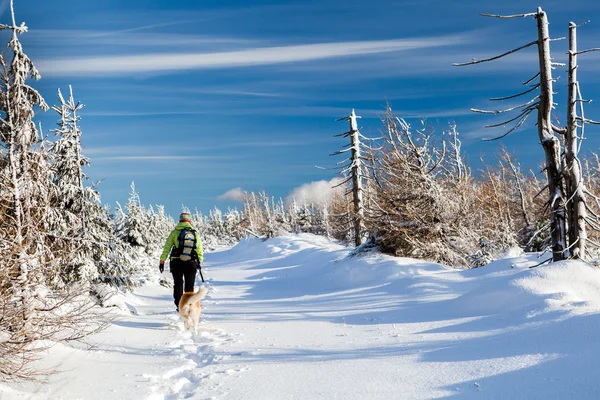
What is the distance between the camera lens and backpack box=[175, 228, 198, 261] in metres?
9.58

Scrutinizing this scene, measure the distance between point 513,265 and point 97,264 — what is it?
10328 millimetres

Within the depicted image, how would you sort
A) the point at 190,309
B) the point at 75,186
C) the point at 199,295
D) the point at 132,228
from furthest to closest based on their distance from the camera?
the point at 132,228 < the point at 75,186 < the point at 190,309 < the point at 199,295

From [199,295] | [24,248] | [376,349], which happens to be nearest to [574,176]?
[376,349]

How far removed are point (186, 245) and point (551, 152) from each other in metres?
7.86

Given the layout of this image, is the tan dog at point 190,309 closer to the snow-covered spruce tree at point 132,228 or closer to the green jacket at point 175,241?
the green jacket at point 175,241

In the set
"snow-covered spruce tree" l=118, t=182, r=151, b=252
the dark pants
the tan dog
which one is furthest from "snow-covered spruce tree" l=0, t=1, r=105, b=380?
"snow-covered spruce tree" l=118, t=182, r=151, b=252

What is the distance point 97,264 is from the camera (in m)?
12.3

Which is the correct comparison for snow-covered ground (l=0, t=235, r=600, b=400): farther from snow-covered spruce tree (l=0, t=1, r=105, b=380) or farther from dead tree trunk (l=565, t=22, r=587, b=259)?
dead tree trunk (l=565, t=22, r=587, b=259)

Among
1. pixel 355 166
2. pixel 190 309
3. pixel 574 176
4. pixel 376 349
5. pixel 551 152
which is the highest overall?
pixel 355 166

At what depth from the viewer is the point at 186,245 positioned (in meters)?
9.60

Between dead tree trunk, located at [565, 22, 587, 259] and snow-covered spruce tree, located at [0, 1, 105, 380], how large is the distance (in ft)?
29.9

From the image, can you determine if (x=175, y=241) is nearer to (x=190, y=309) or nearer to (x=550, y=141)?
(x=190, y=309)

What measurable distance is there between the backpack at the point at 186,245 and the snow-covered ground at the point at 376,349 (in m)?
1.38

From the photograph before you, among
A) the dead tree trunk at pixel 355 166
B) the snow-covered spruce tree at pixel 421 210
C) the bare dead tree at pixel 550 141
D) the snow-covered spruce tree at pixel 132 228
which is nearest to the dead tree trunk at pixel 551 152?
the bare dead tree at pixel 550 141
